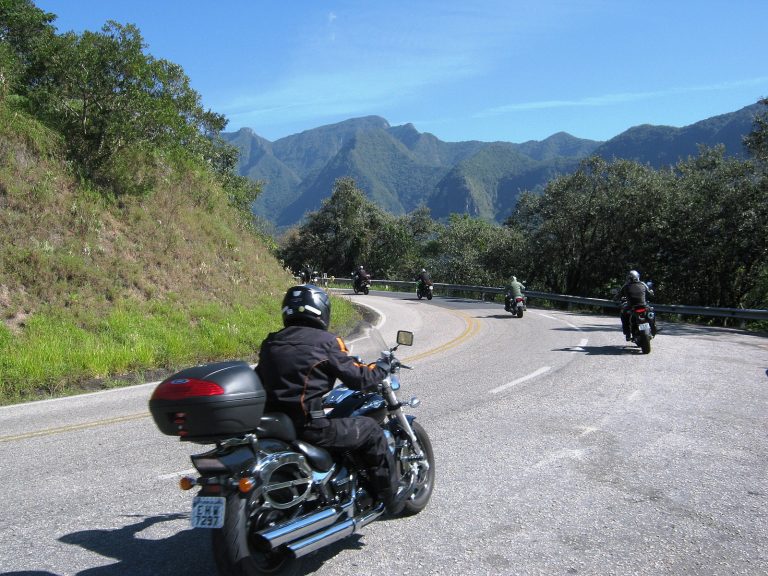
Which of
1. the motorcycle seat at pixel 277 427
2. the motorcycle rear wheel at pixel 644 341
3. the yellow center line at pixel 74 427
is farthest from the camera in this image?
the motorcycle rear wheel at pixel 644 341

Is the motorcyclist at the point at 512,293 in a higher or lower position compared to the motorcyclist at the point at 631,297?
lower

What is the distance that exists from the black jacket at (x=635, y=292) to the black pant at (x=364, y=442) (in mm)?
11388

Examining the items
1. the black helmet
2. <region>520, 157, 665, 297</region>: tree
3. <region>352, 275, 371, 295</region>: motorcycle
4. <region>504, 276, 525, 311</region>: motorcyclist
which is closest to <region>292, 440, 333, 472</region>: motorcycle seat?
the black helmet

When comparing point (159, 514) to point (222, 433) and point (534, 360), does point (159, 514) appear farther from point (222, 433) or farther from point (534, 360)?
point (534, 360)

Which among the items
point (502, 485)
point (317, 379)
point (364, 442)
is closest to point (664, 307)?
point (502, 485)

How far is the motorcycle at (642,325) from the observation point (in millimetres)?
13695

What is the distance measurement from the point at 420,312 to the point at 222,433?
23542mm

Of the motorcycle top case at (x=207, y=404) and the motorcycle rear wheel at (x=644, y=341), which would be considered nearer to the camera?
the motorcycle top case at (x=207, y=404)

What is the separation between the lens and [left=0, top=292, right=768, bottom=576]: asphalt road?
13.5 feet

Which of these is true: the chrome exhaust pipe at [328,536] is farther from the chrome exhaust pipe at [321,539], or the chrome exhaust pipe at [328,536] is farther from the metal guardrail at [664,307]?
the metal guardrail at [664,307]

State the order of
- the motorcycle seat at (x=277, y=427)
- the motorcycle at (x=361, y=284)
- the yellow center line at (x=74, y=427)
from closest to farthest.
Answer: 1. the motorcycle seat at (x=277, y=427)
2. the yellow center line at (x=74, y=427)
3. the motorcycle at (x=361, y=284)

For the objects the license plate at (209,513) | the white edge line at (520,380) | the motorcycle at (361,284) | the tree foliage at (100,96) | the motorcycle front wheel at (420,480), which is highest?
the tree foliage at (100,96)

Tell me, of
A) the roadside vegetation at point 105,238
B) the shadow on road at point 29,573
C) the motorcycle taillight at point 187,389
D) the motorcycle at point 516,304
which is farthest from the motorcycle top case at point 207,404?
the motorcycle at point 516,304

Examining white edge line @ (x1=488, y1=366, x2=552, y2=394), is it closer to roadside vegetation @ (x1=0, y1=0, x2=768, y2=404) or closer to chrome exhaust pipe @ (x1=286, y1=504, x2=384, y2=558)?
→ chrome exhaust pipe @ (x1=286, y1=504, x2=384, y2=558)
